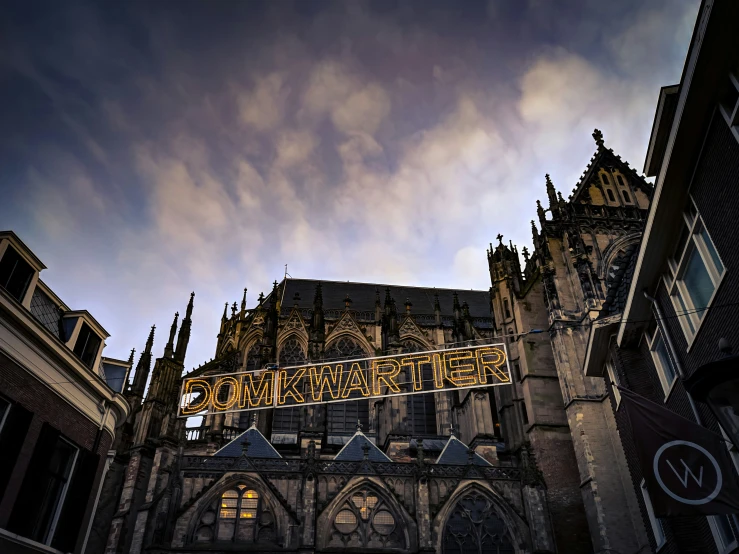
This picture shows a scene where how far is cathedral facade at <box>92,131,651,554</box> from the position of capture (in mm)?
20359

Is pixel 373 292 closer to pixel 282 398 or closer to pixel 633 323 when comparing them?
pixel 282 398

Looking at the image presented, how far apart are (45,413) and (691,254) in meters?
13.3

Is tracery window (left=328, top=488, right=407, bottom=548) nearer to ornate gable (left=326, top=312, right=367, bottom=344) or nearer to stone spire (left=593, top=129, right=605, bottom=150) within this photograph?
ornate gable (left=326, top=312, right=367, bottom=344)

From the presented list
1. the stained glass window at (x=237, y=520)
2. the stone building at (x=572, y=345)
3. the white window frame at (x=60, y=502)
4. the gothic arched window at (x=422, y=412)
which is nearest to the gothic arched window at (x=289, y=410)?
the gothic arched window at (x=422, y=412)

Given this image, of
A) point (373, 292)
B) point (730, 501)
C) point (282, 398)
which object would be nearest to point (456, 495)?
point (282, 398)

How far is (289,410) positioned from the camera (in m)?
31.1

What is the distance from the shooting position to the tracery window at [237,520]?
65.1 ft

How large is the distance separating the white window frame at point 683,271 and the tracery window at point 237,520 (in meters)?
15.6

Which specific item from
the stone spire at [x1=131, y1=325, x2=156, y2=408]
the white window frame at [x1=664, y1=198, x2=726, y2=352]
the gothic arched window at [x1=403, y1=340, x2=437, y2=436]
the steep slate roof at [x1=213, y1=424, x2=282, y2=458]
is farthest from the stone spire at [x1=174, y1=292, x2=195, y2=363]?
the white window frame at [x1=664, y1=198, x2=726, y2=352]

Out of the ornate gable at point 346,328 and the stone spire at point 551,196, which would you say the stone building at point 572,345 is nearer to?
the stone spire at point 551,196

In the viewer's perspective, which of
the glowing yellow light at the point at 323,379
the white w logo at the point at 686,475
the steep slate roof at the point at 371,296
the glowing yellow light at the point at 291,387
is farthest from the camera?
the steep slate roof at the point at 371,296

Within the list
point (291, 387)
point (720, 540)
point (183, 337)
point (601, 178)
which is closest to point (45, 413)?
point (291, 387)

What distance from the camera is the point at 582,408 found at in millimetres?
23500

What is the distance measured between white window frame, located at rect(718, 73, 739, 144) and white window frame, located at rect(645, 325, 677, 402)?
16.1 feet
